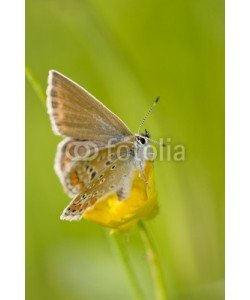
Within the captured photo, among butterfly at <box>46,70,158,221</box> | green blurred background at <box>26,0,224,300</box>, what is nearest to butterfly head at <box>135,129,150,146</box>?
butterfly at <box>46,70,158,221</box>

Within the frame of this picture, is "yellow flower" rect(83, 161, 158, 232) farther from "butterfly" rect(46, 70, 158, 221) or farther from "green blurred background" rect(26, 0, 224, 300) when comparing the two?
"green blurred background" rect(26, 0, 224, 300)

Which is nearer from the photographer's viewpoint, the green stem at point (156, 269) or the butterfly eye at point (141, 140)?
the green stem at point (156, 269)

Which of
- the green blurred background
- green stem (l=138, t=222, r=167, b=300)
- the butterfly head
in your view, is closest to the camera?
green stem (l=138, t=222, r=167, b=300)

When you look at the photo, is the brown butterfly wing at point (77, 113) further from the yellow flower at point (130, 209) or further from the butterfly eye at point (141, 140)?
the yellow flower at point (130, 209)

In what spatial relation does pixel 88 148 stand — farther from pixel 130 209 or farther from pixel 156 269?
pixel 156 269

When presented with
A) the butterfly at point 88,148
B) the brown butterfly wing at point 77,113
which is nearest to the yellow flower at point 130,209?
the butterfly at point 88,148
